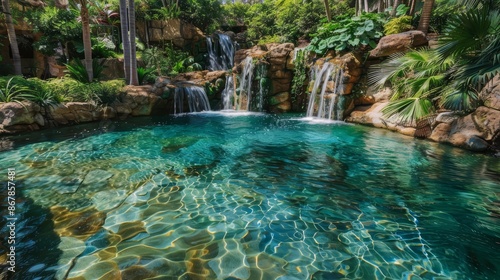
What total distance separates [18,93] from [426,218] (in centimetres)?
1201

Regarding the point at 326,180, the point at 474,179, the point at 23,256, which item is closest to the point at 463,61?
the point at 474,179

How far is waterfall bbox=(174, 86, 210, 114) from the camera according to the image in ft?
42.1

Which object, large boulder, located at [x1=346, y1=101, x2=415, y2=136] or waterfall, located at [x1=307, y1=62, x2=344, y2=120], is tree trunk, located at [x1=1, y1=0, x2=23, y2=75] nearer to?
waterfall, located at [x1=307, y1=62, x2=344, y2=120]

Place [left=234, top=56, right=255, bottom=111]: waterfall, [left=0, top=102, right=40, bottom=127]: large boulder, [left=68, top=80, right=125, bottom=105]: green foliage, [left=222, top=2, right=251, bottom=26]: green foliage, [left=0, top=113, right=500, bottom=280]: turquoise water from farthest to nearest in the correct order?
[left=222, top=2, right=251, bottom=26]: green foliage → [left=234, top=56, right=255, bottom=111]: waterfall → [left=68, top=80, right=125, bottom=105]: green foliage → [left=0, top=102, right=40, bottom=127]: large boulder → [left=0, top=113, right=500, bottom=280]: turquoise water

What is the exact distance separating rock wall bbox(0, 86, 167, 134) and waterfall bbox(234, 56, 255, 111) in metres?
4.06

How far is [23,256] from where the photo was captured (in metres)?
2.70

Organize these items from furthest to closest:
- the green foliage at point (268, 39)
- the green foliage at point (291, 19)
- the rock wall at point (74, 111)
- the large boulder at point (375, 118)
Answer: the green foliage at point (268, 39) < the green foliage at point (291, 19) < the large boulder at point (375, 118) < the rock wall at point (74, 111)

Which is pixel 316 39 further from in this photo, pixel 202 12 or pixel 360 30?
pixel 202 12

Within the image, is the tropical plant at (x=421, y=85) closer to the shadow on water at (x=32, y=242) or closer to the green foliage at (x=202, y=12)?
the shadow on water at (x=32, y=242)

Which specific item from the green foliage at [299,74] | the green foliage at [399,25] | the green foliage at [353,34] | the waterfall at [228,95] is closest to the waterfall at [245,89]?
the waterfall at [228,95]

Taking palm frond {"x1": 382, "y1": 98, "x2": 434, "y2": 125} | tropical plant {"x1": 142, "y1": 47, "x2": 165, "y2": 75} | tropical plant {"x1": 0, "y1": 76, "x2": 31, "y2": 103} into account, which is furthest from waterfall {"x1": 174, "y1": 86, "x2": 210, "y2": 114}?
palm frond {"x1": 382, "y1": 98, "x2": 434, "y2": 125}

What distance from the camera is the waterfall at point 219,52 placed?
1916 cm

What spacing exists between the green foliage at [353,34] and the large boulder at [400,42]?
76 centimetres

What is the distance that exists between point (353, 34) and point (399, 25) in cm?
197
